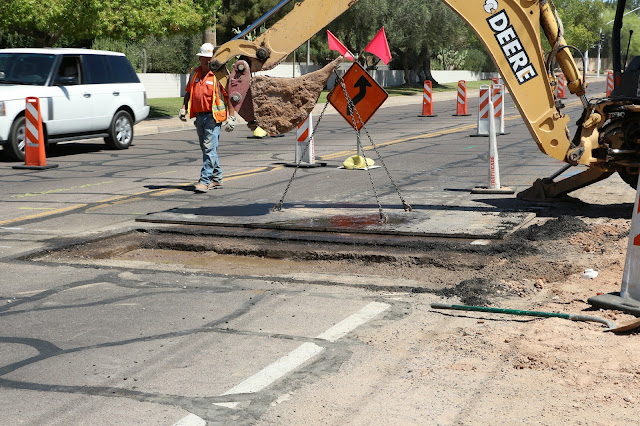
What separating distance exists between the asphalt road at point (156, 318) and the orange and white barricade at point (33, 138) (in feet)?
6.11

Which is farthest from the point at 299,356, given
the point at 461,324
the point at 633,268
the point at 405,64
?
the point at 405,64

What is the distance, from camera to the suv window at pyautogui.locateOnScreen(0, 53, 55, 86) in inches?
653

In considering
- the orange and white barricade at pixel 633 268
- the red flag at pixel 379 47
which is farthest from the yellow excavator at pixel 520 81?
the red flag at pixel 379 47

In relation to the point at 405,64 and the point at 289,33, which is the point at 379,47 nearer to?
the point at 289,33

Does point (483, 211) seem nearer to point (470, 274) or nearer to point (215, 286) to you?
point (470, 274)

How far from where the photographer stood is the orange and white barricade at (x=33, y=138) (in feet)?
48.8

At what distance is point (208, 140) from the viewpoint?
11.9 m

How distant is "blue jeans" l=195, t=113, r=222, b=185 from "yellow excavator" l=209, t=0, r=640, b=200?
104 inches

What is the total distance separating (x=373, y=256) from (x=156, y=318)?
2.55 meters

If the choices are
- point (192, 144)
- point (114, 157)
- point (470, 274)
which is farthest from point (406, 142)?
point (470, 274)

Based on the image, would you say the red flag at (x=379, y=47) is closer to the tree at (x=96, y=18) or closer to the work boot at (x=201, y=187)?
the work boot at (x=201, y=187)

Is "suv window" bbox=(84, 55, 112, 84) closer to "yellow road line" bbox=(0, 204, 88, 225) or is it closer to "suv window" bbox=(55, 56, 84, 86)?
"suv window" bbox=(55, 56, 84, 86)

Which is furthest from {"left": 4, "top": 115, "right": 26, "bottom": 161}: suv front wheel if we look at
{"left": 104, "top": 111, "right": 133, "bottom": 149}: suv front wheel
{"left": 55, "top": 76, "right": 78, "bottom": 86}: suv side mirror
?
{"left": 104, "top": 111, "right": 133, "bottom": 149}: suv front wheel

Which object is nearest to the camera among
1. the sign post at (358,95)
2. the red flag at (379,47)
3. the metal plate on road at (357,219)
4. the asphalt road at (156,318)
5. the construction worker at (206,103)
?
the asphalt road at (156,318)
